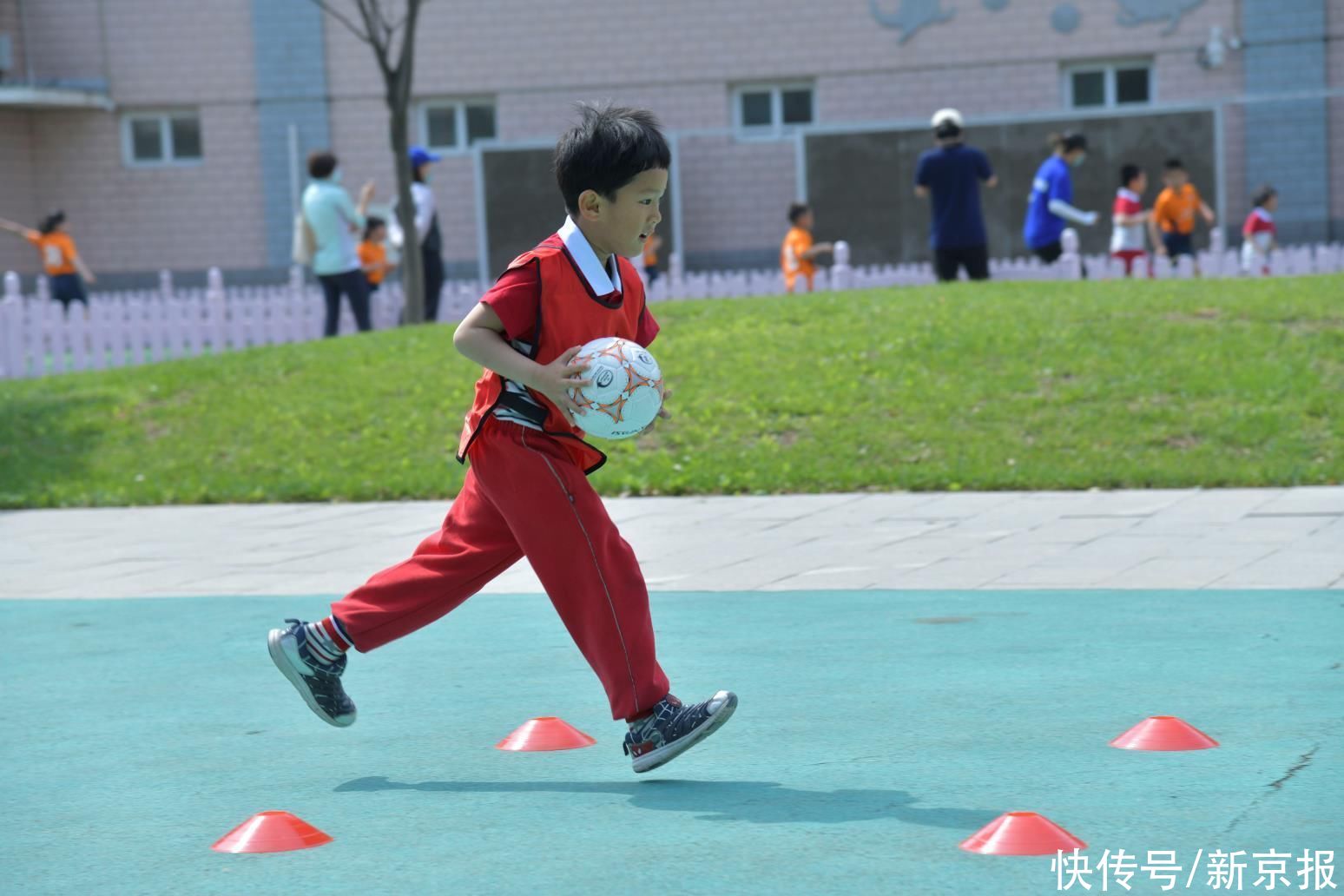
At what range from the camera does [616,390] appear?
12.8 ft

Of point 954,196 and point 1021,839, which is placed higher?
point 954,196

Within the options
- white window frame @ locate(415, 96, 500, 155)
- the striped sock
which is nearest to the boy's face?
the striped sock

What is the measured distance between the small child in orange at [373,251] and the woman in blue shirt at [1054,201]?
6.89 meters

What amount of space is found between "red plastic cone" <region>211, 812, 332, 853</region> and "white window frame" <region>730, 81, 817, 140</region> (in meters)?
23.9

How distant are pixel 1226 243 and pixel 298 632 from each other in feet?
74.6

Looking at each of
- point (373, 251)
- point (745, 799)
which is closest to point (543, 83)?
point (373, 251)

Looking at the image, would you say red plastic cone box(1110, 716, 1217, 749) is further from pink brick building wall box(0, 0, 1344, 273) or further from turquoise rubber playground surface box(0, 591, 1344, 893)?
pink brick building wall box(0, 0, 1344, 273)

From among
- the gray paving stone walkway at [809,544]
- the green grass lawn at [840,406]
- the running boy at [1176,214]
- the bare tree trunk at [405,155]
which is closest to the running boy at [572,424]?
the gray paving stone walkway at [809,544]

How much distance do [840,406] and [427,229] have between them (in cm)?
655

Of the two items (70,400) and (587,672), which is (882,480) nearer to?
(587,672)

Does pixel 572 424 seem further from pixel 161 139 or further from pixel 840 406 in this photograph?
pixel 161 139

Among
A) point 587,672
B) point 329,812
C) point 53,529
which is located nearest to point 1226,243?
point 53,529

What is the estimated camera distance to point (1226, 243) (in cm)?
2500

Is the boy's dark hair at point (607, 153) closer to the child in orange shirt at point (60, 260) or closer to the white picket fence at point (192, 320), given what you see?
the white picket fence at point (192, 320)
